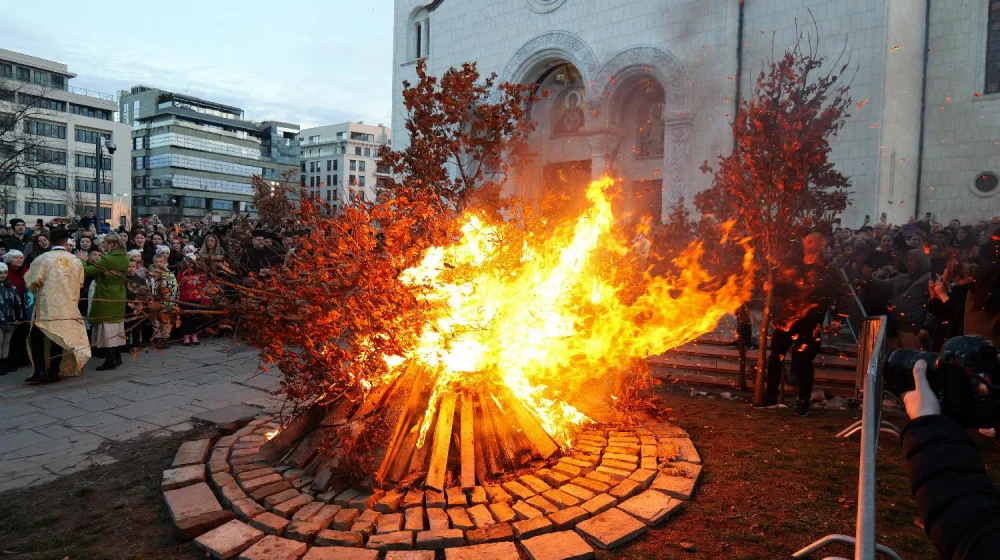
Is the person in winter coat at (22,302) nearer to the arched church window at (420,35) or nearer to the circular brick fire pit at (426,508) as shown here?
the circular brick fire pit at (426,508)

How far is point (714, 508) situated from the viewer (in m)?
4.02

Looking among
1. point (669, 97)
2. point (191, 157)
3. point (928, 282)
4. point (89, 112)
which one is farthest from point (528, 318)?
point (191, 157)

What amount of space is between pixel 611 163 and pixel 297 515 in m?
20.2

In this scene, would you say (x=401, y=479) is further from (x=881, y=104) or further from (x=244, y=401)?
(x=881, y=104)

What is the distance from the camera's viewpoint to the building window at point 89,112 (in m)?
61.8

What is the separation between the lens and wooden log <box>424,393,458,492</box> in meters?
4.18

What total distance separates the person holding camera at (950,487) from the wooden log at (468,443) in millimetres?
3047

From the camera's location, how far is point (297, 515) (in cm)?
384

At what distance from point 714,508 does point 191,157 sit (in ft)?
290

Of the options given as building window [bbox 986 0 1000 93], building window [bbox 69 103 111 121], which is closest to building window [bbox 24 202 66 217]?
building window [bbox 69 103 111 121]

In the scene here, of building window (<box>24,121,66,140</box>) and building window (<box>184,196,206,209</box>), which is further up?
building window (<box>24,121,66,140</box>)

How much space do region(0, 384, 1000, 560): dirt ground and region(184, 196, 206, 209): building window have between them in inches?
3270

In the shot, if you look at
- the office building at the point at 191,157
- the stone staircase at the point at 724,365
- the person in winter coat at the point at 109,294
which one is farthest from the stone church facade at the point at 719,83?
the office building at the point at 191,157

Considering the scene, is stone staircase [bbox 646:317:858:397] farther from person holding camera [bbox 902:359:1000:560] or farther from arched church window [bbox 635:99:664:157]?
arched church window [bbox 635:99:664:157]
